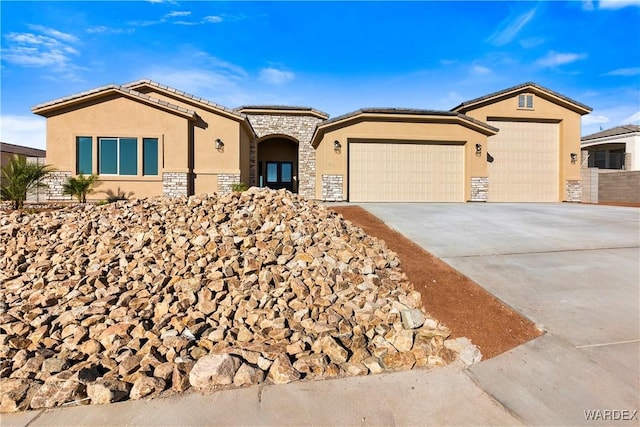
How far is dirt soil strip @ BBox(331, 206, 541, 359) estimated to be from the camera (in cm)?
350

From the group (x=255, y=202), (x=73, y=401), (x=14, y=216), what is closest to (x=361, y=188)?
(x=255, y=202)

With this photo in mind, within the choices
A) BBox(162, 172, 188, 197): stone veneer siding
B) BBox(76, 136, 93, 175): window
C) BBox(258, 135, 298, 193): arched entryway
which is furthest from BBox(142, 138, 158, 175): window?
BBox(258, 135, 298, 193): arched entryway

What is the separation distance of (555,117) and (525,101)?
1745 millimetres

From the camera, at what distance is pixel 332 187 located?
1345cm

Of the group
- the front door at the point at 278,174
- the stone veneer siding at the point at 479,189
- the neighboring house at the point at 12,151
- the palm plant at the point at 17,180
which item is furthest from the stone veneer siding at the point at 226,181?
the neighboring house at the point at 12,151

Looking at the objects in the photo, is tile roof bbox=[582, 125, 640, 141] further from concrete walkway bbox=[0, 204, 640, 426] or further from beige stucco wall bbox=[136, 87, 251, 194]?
beige stucco wall bbox=[136, 87, 251, 194]

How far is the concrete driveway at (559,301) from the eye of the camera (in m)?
2.66

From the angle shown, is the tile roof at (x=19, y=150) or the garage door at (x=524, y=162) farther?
the tile roof at (x=19, y=150)

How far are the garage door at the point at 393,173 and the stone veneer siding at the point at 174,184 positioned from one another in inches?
262

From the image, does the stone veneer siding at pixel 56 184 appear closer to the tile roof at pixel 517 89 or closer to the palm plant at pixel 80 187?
the palm plant at pixel 80 187

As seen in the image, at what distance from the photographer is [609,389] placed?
2729 millimetres

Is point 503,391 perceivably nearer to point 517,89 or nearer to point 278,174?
point 517,89

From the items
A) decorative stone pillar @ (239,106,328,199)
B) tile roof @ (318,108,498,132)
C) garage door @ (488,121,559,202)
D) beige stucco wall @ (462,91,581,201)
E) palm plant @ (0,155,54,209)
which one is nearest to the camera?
palm plant @ (0,155,54,209)
